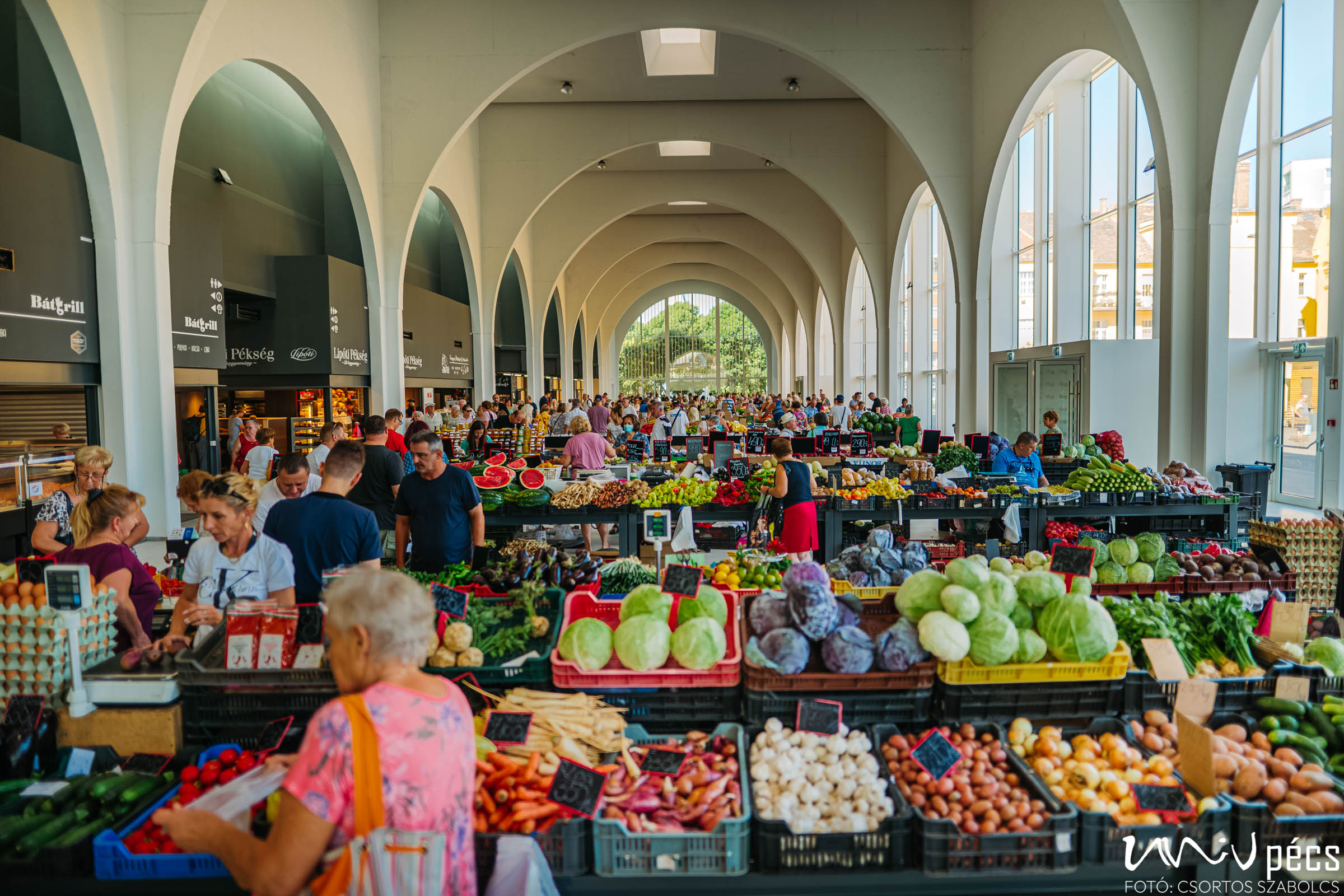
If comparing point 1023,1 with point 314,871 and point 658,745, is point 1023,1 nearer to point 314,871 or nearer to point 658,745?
point 658,745

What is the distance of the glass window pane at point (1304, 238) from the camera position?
31.0 ft

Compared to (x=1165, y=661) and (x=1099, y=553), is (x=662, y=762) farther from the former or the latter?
(x=1099, y=553)

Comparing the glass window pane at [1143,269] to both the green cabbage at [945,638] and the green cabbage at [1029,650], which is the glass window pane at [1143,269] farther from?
the green cabbage at [945,638]

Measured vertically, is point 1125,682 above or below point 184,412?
below

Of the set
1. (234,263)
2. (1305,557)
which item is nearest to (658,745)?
(1305,557)

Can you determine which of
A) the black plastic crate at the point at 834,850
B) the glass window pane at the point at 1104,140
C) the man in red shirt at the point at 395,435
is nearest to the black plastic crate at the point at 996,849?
the black plastic crate at the point at 834,850

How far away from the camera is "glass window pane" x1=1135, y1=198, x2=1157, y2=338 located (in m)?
12.3

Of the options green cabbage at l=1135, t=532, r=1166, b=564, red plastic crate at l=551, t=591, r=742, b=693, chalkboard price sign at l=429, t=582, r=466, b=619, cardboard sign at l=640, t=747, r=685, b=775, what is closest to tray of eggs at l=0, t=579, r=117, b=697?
chalkboard price sign at l=429, t=582, r=466, b=619

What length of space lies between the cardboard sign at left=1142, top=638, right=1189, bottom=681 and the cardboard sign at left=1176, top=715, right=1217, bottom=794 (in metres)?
0.21

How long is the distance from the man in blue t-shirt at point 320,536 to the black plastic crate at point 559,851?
1.69 m

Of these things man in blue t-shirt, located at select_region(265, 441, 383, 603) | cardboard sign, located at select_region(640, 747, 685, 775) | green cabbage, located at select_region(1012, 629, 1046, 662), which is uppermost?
man in blue t-shirt, located at select_region(265, 441, 383, 603)

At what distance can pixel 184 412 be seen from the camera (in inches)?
460

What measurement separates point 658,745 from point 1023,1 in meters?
11.5

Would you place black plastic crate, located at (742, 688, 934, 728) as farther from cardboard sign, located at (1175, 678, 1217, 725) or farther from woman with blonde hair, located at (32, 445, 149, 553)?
woman with blonde hair, located at (32, 445, 149, 553)
